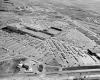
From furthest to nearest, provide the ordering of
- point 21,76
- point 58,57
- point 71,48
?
point 71,48 → point 58,57 → point 21,76

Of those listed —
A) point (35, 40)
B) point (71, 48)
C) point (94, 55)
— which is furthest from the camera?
point (35, 40)

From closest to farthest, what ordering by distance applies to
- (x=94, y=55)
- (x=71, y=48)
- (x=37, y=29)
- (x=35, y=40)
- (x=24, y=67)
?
(x=24, y=67)
(x=94, y=55)
(x=71, y=48)
(x=35, y=40)
(x=37, y=29)

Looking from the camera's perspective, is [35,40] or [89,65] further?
[35,40]

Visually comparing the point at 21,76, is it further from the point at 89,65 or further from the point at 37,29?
the point at 37,29

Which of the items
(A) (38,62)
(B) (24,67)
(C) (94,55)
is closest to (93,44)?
(C) (94,55)

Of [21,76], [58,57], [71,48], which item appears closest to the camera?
[21,76]

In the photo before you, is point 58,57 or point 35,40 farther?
point 35,40

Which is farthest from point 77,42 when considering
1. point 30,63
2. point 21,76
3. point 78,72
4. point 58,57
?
point 21,76

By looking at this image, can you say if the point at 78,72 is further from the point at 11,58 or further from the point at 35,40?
the point at 35,40
